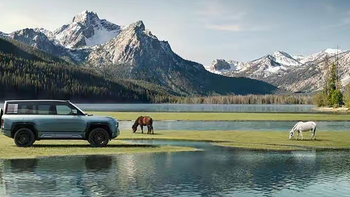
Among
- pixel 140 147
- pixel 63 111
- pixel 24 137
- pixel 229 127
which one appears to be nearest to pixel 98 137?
pixel 140 147

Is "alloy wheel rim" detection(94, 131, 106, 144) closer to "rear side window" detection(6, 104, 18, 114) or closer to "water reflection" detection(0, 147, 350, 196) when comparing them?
"water reflection" detection(0, 147, 350, 196)

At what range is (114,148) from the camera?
120ft

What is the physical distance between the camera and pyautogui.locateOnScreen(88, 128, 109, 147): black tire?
1446 inches

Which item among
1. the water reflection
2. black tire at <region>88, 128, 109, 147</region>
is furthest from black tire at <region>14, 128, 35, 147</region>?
the water reflection

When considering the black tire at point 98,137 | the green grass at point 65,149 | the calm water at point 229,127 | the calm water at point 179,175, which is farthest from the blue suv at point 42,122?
the calm water at point 229,127

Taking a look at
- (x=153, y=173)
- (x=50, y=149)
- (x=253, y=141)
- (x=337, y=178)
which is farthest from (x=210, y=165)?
(x=253, y=141)

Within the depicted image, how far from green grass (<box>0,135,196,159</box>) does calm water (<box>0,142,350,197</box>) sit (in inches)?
89.4

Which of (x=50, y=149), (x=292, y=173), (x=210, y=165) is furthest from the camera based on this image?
(x=50, y=149)

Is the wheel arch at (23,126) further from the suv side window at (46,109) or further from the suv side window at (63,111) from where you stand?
→ the suv side window at (63,111)

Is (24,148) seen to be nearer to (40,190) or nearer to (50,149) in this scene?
(50,149)

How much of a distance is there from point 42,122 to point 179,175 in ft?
51.8

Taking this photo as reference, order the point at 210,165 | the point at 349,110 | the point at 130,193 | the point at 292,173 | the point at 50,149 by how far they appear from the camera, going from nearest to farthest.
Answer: the point at 130,193
the point at 292,173
the point at 210,165
the point at 50,149
the point at 349,110

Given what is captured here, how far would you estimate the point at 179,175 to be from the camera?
23984mm

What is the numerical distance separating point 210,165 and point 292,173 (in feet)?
16.7
